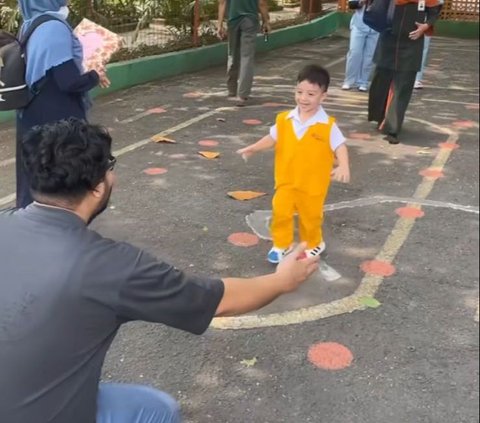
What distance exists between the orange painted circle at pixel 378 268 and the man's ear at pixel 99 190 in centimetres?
237

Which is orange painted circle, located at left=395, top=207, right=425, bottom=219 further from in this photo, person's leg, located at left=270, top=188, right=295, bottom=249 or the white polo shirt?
the white polo shirt

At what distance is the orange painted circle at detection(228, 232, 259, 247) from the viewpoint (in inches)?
167

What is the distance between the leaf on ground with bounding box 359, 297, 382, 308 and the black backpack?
197 cm

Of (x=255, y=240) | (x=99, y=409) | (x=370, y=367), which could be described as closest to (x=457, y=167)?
(x=255, y=240)

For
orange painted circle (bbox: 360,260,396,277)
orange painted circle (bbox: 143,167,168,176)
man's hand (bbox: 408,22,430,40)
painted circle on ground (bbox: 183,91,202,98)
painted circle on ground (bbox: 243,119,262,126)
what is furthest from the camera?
painted circle on ground (bbox: 183,91,202,98)

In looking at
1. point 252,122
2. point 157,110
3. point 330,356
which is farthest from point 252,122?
point 330,356

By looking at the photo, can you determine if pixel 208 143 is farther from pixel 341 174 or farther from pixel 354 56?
pixel 354 56

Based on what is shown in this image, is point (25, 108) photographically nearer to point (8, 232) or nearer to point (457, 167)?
point (8, 232)

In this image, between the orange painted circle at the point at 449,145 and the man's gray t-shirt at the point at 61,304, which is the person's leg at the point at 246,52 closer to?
the orange painted circle at the point at 449,145

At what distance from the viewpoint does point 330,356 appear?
3.11 metres

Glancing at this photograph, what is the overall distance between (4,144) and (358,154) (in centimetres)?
318

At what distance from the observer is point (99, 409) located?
1944mm

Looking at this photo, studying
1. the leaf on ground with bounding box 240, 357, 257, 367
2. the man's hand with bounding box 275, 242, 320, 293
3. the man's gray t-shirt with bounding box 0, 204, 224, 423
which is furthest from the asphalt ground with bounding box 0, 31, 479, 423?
the man's gray t-shirt with bounding box 0, 204, 224, 423

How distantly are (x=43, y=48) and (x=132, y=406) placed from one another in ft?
6.37
